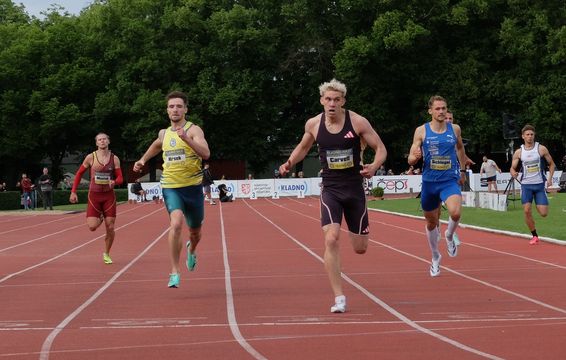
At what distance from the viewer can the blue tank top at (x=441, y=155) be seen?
11023mm

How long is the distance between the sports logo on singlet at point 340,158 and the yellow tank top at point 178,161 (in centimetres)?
215

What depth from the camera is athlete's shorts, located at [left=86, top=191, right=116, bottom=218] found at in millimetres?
13672

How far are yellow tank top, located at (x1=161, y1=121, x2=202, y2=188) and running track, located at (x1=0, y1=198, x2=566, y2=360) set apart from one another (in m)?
1.18

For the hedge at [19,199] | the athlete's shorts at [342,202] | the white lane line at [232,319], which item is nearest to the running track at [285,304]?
the white lane line at [232,319]

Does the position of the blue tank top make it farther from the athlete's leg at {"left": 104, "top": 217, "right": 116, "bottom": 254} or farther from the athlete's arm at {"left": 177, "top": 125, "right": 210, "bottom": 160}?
the athlete's leg at {"left": 104, "top": 217, "right": 116, "bottom": 254}

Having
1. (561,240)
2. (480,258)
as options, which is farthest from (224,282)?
(561,240)

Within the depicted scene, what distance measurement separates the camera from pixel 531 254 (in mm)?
13531

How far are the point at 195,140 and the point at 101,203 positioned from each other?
4.37 m

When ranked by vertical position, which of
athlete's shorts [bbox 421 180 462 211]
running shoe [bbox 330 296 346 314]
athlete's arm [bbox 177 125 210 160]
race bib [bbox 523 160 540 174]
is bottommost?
running shoe [bbox 330 296 346 314]

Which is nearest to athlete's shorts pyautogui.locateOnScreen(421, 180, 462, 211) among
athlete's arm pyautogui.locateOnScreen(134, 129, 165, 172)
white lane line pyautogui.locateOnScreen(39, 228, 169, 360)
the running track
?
the running track

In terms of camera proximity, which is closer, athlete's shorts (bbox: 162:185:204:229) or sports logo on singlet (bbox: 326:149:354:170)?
sports logo on singlet (bbox: 326:149:354:170)

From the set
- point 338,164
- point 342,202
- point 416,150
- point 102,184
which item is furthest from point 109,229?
point 338,164

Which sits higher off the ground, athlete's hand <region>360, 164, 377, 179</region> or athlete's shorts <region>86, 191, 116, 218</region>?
athlete's hand <region>360, 164, 377, 179</region>

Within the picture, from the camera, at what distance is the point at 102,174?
13633mm
